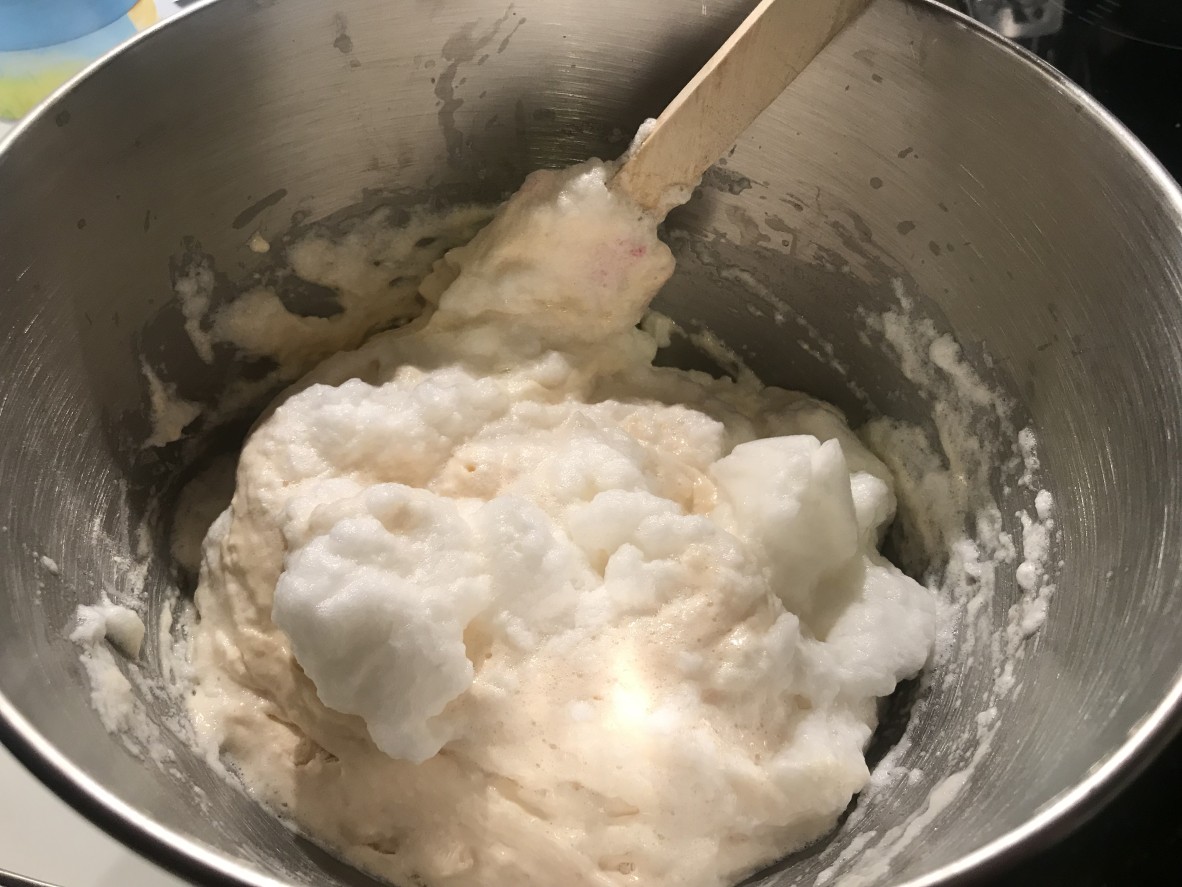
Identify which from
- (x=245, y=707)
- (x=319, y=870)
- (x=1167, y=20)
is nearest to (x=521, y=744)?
(x=319, y=870)

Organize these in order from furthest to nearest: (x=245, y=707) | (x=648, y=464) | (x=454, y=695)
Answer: (x=648, y=464)
(x=245, y=707)
(x=454, y=695)

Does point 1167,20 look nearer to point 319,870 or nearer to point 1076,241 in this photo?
point 1076,241

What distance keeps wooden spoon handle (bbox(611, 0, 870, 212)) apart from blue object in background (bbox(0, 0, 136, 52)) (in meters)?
0.85

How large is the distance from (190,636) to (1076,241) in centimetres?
111

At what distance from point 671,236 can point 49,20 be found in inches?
37.9

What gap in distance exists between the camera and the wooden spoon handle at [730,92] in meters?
1.02

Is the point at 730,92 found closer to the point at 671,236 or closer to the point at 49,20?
the point at 671,236

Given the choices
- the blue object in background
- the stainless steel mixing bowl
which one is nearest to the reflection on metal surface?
the stainless steel mixing bowl

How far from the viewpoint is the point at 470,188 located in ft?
4.13

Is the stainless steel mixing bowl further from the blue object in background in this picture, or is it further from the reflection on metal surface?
the blue object in background

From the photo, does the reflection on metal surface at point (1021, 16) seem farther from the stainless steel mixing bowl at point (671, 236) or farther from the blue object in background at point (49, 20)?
the blue object in background at point (49, 20)

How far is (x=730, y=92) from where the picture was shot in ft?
3.48

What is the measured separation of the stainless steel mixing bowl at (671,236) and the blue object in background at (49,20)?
51 centimetres

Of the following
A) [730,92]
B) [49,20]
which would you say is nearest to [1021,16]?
[730,92]
